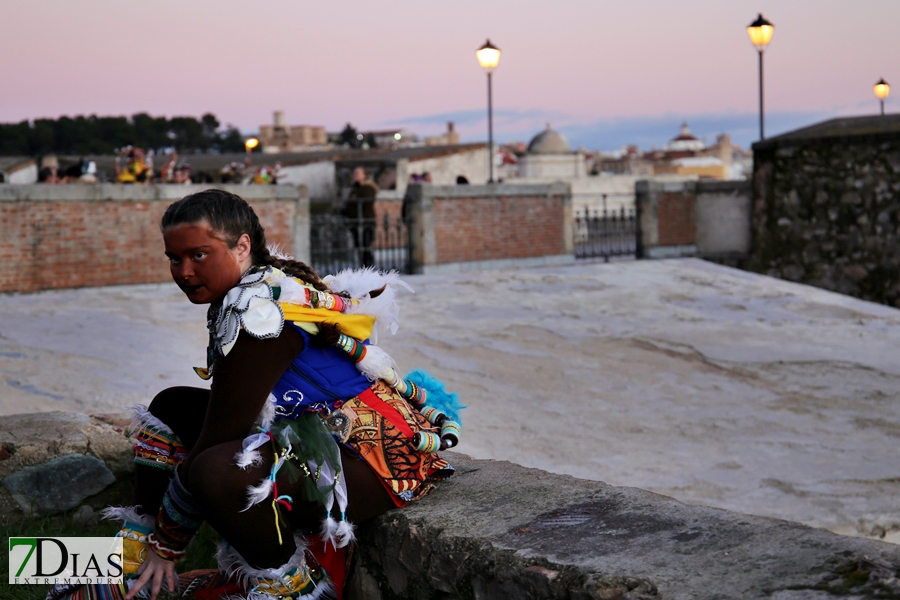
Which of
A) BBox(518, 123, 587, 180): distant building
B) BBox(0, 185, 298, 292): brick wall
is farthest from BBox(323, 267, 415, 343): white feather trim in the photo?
BBox(518, 123, 587, 180): distant building

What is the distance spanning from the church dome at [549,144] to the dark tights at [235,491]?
32.6 m

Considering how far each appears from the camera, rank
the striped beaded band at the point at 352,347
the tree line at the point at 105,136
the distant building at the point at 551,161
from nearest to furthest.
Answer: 1. the striped beaded band at the point at 352,347
2. the distant building at the point at 551,161
3. the tree line at the point at 105,136

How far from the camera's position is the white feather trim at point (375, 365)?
2.43 metres

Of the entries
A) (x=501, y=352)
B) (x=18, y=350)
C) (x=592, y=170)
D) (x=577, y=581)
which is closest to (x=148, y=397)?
(x=18, y=350)

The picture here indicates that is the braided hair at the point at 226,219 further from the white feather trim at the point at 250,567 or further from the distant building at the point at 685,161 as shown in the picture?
the distant building at the point at 685,161

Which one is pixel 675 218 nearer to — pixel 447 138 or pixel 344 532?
pixel 344 532

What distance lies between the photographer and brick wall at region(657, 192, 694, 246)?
16.8m

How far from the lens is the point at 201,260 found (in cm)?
229

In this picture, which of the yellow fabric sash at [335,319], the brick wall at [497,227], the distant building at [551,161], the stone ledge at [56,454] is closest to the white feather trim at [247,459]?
the yellow fabric sash at [335,319]

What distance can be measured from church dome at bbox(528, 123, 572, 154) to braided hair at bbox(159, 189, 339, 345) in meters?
32.6

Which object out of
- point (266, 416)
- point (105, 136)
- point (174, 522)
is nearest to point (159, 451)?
point (174, 522)

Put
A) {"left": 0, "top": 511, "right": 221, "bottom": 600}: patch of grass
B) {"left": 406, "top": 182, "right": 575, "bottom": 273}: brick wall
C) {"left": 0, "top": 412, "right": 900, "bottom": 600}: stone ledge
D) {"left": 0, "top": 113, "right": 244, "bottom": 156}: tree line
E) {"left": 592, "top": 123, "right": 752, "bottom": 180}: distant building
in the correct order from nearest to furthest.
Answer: {"left": 0, "top": 412, "right": 900, "bottom": 600}: stone ledge → {"left": 0, "top": 511, "right": 221, "bottom": 600}: patch of grass → {"left": 406, "top": 182, "right": 575, "bottom": 273}: brick wall → {"left": 0, "top": 113, "right": 244, "bottom": 156}: tree line → {"left": 592, "top": 123, "right": 752, "bottom": 180}: distant building

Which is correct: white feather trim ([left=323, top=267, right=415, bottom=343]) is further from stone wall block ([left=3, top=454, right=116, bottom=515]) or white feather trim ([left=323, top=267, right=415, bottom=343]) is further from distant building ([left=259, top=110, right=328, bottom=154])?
distant building ([left=259, top=110, right=328, bottom=154])

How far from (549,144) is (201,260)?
33.2 m
